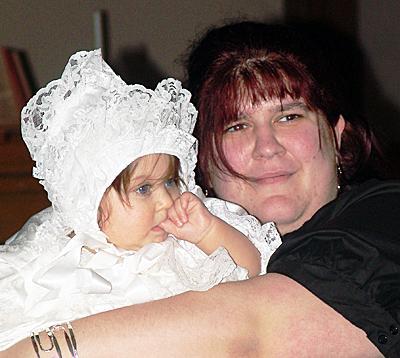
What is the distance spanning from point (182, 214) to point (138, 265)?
13 cm

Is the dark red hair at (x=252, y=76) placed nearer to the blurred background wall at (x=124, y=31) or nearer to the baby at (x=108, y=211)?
the baby at (x=108, y=211)

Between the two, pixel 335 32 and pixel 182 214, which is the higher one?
pixel 182 214

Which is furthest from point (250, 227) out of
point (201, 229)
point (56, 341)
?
point (56, 341)

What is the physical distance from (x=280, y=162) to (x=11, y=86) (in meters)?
2.16

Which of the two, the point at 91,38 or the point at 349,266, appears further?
the point at 91,38

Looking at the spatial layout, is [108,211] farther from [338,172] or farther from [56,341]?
[338,172]

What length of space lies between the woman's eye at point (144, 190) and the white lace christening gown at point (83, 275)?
0.09m

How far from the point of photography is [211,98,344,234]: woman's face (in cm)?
196

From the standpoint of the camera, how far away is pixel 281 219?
6.57 ft

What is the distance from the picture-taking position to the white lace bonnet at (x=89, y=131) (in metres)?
1.56

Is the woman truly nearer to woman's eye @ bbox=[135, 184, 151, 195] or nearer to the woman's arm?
the woman's arm

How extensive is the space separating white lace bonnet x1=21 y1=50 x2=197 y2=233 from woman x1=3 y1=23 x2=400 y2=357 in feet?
0.87

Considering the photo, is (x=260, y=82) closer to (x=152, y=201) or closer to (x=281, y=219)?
(x=281, y=219)

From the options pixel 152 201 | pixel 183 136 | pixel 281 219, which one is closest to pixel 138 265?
pixel 152 201
